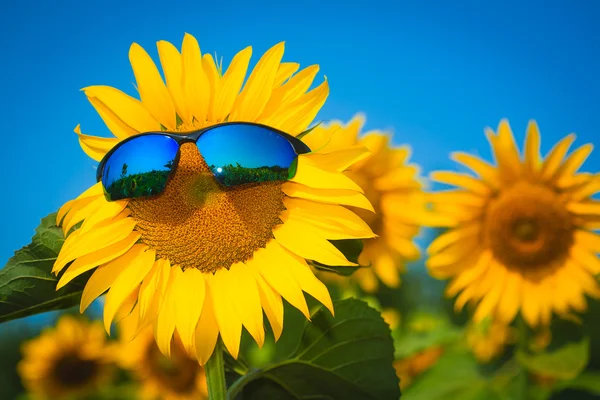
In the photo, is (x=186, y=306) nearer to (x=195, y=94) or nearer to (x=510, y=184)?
(x=195, y=94)

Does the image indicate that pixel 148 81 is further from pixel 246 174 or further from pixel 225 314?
pixel 225 314

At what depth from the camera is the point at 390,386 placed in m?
1.59

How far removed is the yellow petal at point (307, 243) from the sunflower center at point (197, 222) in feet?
0.12

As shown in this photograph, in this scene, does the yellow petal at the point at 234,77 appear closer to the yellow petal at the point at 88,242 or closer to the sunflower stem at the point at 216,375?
the yellow petal at the point at 88,242

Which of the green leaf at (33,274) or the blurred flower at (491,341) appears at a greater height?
the green leaf at (33,274)

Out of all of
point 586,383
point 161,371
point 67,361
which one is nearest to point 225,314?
point 161,371

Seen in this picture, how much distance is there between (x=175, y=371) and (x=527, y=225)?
1.81 metres

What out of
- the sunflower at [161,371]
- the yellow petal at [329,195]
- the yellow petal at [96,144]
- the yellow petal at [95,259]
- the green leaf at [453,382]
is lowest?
the green leaf at [453,382]

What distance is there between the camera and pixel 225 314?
1363 millimetres

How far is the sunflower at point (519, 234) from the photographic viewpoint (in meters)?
3.13

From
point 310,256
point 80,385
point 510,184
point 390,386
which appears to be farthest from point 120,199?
point 80,385

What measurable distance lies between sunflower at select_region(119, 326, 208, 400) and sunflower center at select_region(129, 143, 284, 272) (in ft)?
5.99

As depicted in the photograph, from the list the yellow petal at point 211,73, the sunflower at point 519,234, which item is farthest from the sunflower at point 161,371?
the yellow petal at point 211,73

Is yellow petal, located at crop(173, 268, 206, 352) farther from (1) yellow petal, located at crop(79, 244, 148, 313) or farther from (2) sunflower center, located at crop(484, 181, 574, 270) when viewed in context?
(2) sunflower center, located at crop(484, 181, 574, 270)
